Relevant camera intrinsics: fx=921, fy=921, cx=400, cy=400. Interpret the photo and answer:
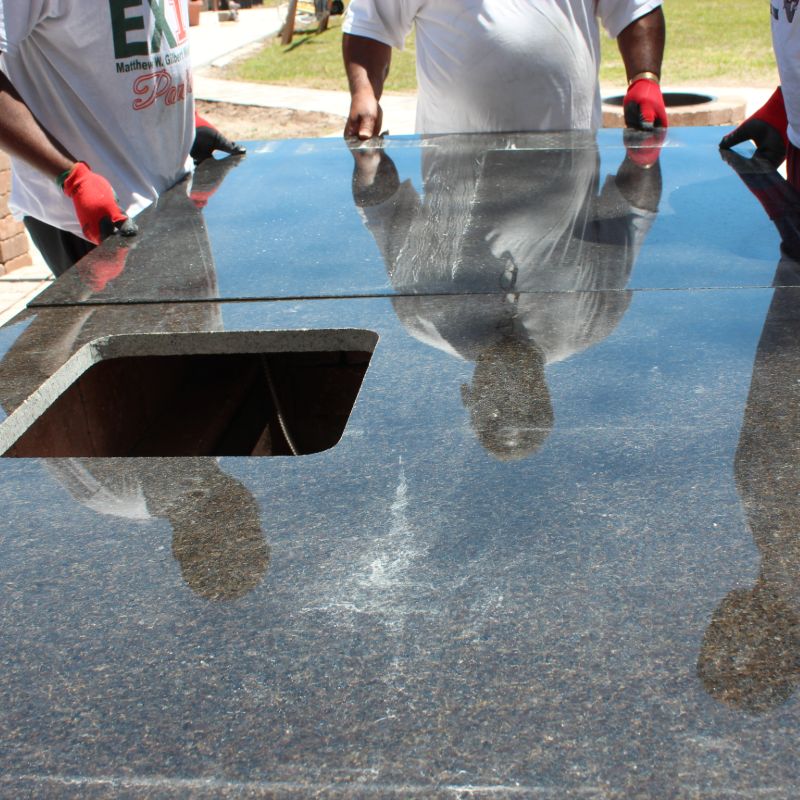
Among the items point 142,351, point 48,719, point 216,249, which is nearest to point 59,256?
point 216,249

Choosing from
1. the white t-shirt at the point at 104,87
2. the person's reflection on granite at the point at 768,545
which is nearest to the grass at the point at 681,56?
the white t-shirt at the point at 104,87

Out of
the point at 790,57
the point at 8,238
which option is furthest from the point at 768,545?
the point at 8,238

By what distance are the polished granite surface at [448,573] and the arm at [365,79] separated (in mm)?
1578

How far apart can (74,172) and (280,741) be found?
5.85 feet

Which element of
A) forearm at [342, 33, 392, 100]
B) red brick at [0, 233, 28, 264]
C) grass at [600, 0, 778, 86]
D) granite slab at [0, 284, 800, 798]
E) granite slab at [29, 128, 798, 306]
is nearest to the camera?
granite slab at [0, 284, 800, 798]

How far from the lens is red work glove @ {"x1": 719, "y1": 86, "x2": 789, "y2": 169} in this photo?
8.29ft

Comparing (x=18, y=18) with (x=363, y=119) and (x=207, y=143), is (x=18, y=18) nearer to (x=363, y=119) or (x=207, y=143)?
(x=207, y=143)

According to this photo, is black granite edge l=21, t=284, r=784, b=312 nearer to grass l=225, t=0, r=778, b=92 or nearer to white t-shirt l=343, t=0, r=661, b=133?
white t-shirt l=343, t=0, r=661, b=133

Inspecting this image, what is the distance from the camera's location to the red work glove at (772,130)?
2.53 metres

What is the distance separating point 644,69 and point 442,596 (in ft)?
8.49

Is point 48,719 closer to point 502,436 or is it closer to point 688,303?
point 502,436

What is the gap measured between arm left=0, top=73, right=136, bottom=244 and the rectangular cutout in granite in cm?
34

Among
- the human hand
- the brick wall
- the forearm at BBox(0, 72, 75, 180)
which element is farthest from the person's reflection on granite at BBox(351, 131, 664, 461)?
the brick wall

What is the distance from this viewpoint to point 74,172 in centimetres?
220
